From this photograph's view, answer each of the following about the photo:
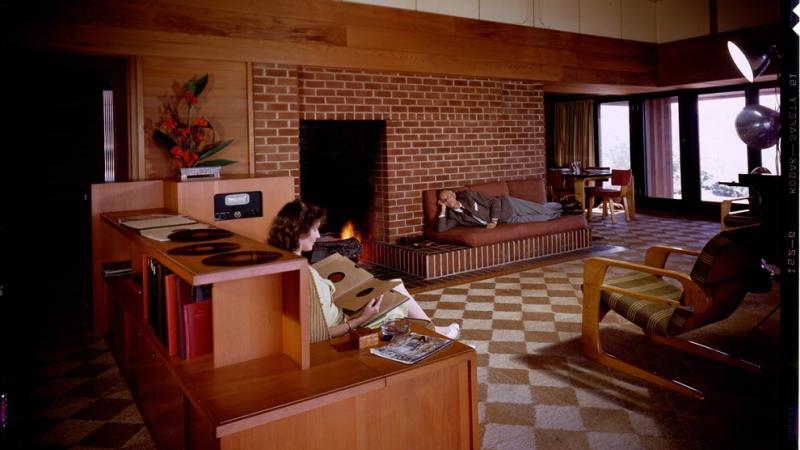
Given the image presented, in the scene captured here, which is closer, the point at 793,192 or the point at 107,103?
the point at 793,192

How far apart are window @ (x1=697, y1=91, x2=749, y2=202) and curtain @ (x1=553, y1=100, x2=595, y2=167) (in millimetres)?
2064

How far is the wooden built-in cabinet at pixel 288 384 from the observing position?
176cm

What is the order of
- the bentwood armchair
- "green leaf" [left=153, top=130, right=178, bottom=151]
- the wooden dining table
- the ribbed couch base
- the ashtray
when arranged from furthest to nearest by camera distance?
the wooden dining table < the ribbed couch base < "green leaf" [left=153, top=130, right=178, bottom=151] < the bentwood armchair < the ashtray

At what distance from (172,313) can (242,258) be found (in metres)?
0.41

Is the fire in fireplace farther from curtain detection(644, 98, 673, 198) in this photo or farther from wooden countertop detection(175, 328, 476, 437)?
curtain detection(644, 98, 673, 198)

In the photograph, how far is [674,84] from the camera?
9211 millimetres

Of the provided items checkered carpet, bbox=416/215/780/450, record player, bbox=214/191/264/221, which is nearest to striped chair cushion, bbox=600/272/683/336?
checkered carpet, bbox=416/215/780/450

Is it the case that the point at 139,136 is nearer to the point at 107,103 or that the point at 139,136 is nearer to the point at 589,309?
the point at 589,309

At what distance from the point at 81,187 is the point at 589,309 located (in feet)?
25.3

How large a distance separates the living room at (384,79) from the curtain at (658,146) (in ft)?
1.07

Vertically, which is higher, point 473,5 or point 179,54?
point 473,5

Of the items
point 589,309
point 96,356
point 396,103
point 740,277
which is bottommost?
point 96,356

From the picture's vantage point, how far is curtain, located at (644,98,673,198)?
10.5 m

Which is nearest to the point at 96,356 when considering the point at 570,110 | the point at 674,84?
the point at 674,84
